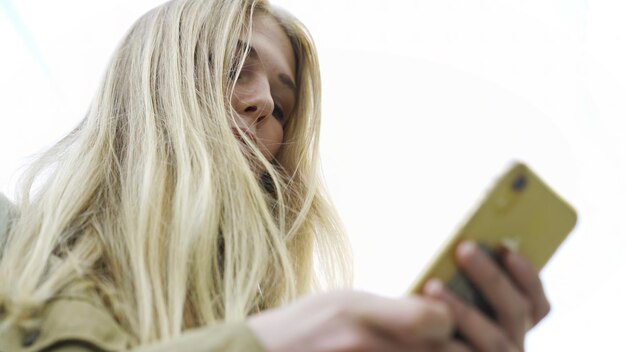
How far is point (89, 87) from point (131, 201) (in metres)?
0.71

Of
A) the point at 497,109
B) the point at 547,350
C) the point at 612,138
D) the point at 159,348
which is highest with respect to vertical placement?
the point at 159,348

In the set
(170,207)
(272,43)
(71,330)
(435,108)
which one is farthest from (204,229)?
(435,108)

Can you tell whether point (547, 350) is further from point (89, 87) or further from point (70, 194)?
point (89, 87)

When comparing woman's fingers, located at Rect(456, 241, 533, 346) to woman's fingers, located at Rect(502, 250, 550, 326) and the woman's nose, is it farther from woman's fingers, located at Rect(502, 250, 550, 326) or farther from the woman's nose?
the woman's nose

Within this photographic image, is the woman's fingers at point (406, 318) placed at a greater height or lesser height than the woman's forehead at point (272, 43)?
lesser

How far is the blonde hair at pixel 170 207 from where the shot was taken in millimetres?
486

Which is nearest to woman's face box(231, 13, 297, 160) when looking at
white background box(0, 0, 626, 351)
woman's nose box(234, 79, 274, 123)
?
woman's nose box(234, 79, 274, 123)

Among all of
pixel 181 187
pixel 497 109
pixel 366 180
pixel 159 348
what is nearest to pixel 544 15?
pixel 497 109

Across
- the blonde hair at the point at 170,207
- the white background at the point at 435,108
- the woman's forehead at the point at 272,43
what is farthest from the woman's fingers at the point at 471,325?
the white background at the point at 435,108

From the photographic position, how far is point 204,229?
1.77 feet

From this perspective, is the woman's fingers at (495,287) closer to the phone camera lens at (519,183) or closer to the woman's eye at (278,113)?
the phone camera lens at (519,183)

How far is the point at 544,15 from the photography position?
1127 millimetres

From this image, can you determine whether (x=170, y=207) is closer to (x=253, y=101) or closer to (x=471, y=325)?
(x=253, y=101)

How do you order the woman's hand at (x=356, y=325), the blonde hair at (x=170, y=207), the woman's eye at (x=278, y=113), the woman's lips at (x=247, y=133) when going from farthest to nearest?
the woman's eye at (x=278, y=113)
the woman's lips at (x=247, y=133)
the blonde hair at (x=170, y=207)
the woman's hand at (x=356, y=325)
